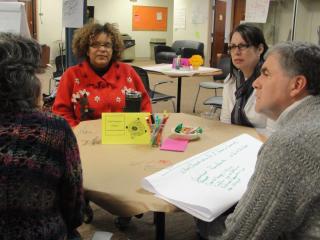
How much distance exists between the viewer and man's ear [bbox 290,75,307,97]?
3.73 feet

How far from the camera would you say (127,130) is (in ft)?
5.73

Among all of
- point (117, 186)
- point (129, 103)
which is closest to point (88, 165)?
point (117, 186)

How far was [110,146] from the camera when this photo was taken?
5.58ft

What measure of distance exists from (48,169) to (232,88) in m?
1.65

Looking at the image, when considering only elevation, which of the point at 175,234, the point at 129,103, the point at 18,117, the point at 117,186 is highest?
the point at 18,117

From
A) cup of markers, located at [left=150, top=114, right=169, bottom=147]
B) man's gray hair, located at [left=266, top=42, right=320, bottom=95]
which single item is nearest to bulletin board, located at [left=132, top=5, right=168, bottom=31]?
cup of markers, located at [left=150, top=114, right=169, bottom=147]

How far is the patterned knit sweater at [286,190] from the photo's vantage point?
91 cm

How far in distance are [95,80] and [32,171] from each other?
58.6 inches

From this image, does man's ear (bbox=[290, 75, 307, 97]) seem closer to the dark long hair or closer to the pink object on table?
the pink object on table

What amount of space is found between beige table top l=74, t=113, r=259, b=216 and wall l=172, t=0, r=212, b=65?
291 inches

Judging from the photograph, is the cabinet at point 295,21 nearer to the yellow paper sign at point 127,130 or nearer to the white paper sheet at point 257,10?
the white paper sheet at point 257,10

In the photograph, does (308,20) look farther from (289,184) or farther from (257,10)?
(289,184)

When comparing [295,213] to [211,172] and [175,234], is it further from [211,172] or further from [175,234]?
[175,234]

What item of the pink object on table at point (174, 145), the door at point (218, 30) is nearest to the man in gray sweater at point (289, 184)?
the pink object on table at point (174, 145)
